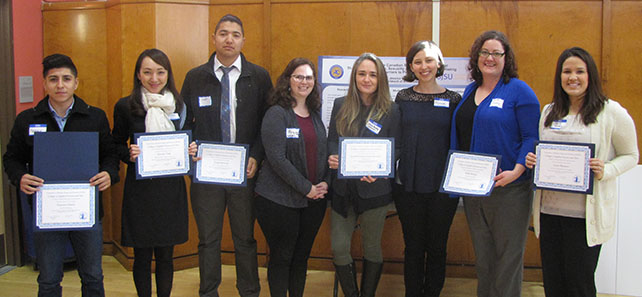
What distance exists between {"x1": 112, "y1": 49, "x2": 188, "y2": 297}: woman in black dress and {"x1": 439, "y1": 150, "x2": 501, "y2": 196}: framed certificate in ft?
5.32

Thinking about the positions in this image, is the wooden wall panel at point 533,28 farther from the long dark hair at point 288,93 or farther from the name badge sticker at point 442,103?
the long dark hair at point 288,93

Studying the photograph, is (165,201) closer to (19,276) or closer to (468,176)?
(468,176)

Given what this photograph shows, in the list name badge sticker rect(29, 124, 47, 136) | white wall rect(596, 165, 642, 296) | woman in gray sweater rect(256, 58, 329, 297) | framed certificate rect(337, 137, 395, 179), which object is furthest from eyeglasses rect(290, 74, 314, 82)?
white wall rect(596, 165, 642, 296)

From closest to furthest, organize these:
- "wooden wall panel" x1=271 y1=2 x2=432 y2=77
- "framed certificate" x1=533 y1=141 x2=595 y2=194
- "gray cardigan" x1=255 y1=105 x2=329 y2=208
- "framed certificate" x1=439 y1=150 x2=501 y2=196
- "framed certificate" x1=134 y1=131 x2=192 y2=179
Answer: "framed certificate" x1=533 y1=141 x2=595 y2=194 → "framed certificate" x1=439 y1=150 x2=501 y2=196 → "framed certificate" x1=134 y1=131 x2=192 y2=179 → "gray cardigan" x1=255 y1=105 x2=329 y2=208 → "wooden wall panel" x1=271 y1=2 x2=432 y2=77

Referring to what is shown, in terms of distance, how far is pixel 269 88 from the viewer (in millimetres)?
3584

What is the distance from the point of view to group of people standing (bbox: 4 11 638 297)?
109 inches

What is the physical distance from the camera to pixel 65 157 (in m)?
2.84

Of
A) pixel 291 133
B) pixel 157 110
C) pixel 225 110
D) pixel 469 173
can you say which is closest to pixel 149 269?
pixel 157 110

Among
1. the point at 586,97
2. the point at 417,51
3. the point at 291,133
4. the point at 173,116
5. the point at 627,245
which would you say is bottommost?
the point at 627,245

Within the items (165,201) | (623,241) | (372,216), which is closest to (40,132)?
(165,201)

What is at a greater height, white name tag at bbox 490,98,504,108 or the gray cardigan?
white name tag at bbox 490,98,504,108

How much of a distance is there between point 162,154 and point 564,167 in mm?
2210

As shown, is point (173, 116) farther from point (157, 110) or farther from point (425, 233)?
point (425, 233)

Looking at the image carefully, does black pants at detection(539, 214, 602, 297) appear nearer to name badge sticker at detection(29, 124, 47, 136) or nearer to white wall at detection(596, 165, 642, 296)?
white wall at detection(596, 165, 642, 296)
